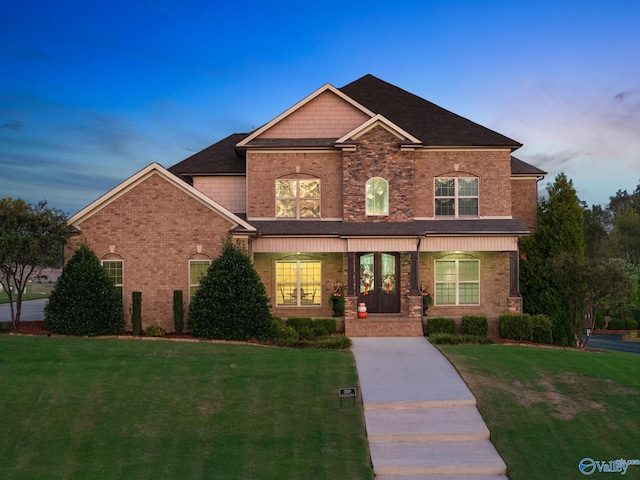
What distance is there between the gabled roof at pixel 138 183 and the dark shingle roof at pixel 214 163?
4599 millimetres

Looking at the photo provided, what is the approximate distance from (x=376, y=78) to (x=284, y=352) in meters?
17.1

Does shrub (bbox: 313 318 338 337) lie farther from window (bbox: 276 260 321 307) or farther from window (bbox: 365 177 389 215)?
window (bbox: 365 177 389 215)

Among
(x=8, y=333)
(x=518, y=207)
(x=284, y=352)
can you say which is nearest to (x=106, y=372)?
(x=284, y=352)

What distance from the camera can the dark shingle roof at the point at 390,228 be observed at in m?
23.0

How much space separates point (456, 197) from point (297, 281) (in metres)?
7.76

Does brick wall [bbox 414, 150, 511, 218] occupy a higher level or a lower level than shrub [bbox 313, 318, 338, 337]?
higher

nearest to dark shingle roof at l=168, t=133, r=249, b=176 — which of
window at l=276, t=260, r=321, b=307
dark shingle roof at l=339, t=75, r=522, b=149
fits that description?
window at l=276, t=260, r=321, b=307

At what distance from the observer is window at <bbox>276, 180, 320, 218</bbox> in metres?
24.7

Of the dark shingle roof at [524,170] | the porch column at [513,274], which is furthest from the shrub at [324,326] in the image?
the dark shingle roof at [524,170]

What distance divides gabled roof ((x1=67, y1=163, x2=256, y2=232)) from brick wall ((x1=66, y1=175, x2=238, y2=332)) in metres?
0.13

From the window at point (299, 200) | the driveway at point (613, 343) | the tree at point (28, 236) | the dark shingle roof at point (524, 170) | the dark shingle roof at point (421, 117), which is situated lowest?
the driveway at point (613, 343)

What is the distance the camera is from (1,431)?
11.7m

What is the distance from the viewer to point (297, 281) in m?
24.8

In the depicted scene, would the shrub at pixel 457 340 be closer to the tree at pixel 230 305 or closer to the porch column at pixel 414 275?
the porch column at pixel 414 275
